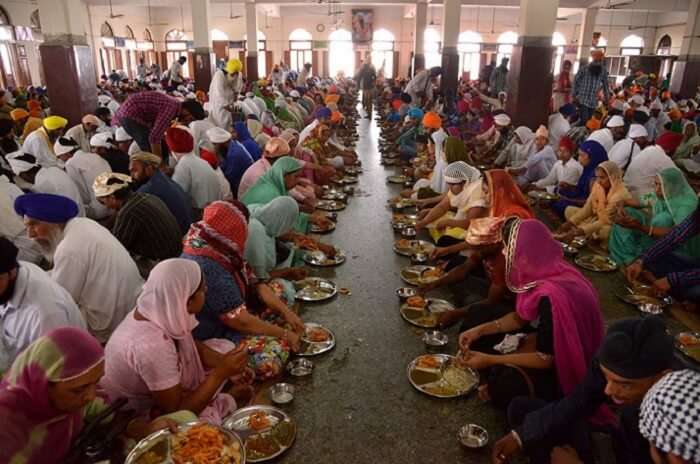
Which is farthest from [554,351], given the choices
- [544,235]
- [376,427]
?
[376,427]

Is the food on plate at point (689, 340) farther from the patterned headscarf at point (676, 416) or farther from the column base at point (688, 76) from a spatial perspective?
the column base at point (688, 76)

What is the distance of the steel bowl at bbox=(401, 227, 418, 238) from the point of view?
5.02m

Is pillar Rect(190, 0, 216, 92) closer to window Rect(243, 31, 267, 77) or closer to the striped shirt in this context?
the striped shirt

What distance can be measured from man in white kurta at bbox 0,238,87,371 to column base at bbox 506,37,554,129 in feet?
24.5

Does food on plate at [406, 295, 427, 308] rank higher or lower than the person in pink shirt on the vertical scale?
lower

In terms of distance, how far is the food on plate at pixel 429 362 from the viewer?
281cm

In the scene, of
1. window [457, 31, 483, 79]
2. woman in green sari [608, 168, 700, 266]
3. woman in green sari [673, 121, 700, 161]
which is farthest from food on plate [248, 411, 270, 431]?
window [457, 31, 483, 79]

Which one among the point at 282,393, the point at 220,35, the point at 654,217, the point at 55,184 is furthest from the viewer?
the point at 220,35

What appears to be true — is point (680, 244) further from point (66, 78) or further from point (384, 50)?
point (384, 50)

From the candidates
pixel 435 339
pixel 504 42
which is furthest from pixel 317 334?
pixel 504 42

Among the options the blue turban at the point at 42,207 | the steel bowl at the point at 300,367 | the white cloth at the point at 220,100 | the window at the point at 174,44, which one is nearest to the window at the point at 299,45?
the window at the point at 174,44

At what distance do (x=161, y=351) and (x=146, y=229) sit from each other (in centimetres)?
151

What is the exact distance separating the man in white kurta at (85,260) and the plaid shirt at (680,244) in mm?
3579

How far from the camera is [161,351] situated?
203cm
